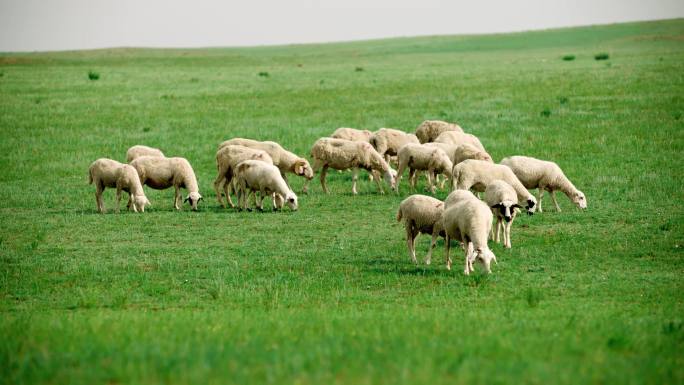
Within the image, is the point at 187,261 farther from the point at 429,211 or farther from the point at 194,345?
the point at 194,345

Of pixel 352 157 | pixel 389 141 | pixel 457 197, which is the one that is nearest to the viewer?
pixel 457 197

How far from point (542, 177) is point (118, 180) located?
10096 mm

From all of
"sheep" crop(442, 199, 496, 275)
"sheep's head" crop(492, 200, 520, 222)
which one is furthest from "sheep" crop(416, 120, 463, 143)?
"sheep" crop(442, 199, 496, 275)

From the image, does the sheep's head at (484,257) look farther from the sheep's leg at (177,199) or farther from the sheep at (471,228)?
the sheep's leg at (177,199)

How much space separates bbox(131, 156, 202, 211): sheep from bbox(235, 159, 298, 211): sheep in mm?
1155

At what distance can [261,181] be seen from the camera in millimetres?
21719

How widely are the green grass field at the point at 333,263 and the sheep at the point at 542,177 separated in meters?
0.53

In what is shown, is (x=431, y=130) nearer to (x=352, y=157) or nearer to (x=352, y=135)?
(x=352, y=135)

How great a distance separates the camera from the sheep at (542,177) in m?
20.6

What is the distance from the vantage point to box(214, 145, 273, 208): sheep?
22964 millimetres

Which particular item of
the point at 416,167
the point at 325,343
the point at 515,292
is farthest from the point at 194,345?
the point at 416,167

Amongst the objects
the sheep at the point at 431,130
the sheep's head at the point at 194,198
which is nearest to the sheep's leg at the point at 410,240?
the sheep's head at the point at 194,198

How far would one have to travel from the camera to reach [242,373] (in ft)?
24.1

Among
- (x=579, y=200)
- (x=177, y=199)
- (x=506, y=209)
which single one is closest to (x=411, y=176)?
(x=579, y=200)
